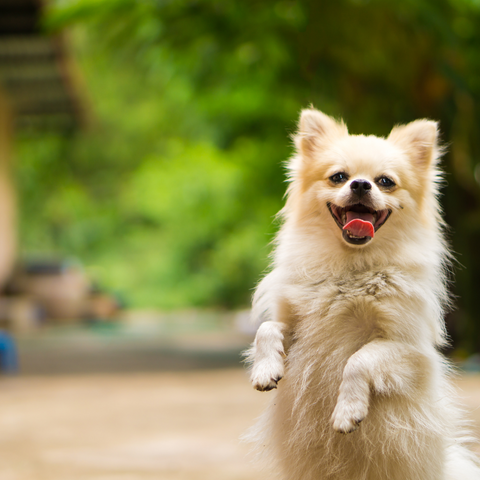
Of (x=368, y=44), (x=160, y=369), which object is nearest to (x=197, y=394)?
(x=160, y=369)

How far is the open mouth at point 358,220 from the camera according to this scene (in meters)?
2.08

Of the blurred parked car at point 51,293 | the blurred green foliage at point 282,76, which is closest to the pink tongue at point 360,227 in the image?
the blurred green foliage at point 282,76

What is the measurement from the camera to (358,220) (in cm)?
208

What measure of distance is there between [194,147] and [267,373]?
16.2 meters

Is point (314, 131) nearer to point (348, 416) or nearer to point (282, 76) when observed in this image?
point (348, 416)

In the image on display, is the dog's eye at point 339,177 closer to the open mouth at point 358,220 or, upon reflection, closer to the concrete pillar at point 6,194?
the open mouth at point 358,220

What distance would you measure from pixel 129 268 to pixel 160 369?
20.5 m

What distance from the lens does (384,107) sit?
26.6ft

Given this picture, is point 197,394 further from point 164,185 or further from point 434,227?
point 164,185

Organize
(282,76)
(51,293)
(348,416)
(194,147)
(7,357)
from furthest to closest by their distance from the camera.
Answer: (194,147), (51,293), (282,76), (7,357), (348,416)

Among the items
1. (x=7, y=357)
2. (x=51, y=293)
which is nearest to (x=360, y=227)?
(x=7, y=357)

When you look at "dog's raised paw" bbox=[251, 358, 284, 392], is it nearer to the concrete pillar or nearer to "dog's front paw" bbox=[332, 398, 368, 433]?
"dog's front paw" bbox=[332, 398, 368, 433]

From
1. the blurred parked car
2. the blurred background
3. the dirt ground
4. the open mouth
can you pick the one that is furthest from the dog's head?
the blurred parked car

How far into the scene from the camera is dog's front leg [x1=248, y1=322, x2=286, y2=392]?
77.8 inches
